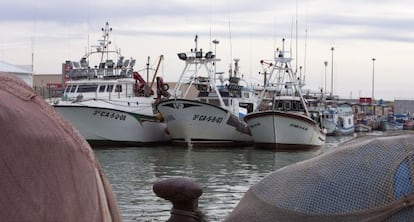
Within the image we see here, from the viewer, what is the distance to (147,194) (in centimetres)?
1422

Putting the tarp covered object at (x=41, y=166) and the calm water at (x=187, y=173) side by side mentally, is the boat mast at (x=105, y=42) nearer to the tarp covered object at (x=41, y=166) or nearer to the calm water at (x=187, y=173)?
the calm water at (x=187, y=173)

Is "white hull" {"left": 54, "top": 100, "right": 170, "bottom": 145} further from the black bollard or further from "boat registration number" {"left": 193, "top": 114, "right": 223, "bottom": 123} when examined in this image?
the black bollard

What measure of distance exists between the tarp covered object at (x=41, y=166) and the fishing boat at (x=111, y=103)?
1171 inches

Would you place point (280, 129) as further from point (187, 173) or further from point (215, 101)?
point (187, 173)

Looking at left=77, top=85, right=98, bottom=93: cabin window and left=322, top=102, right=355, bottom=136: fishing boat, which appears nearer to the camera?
left=77, top=85, right=98, bottom=93: cabin window

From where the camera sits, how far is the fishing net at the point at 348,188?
1.92 m

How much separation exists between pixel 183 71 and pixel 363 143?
33555 mm

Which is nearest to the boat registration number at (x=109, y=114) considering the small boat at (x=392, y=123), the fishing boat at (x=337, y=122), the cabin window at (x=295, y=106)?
the cabin window at (x=295, y=106)

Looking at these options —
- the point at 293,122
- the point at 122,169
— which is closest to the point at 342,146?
the point at 122,169

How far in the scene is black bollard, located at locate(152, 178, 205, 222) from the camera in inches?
115

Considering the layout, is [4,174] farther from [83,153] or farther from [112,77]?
[112,77]

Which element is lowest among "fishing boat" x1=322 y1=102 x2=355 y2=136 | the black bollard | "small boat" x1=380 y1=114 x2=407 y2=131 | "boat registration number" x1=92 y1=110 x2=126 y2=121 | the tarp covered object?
"small boat" x1=380 y1=114 x2=407 y2=131

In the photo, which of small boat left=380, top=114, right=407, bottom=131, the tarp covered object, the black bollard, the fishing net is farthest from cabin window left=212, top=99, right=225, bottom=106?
small boat left=380, top=114, right=407, bottom=131

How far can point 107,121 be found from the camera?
1282 inches
